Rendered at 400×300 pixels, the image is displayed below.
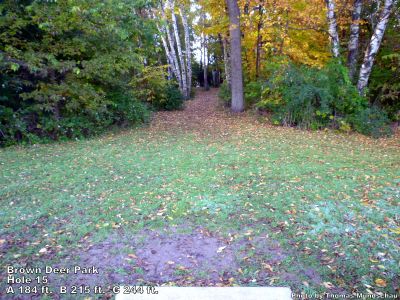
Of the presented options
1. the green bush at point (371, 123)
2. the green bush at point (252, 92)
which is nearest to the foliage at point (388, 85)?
the green bush at point (371, 123)

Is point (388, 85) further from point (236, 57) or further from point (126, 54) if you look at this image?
point (126, 54)

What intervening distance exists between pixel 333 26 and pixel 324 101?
3028 mm

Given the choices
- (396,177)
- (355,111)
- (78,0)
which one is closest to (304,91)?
(355,111)

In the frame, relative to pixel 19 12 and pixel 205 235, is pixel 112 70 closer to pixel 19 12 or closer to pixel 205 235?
pixel 19 12

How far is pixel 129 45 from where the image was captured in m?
10.1

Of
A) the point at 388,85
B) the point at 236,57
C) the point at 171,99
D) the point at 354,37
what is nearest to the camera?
the point at 354,37

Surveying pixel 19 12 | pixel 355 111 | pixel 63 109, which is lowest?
pixel 355 111

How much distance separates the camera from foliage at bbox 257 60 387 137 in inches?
404

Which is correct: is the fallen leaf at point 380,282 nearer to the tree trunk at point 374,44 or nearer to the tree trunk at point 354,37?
the tree trunk at point 374,44

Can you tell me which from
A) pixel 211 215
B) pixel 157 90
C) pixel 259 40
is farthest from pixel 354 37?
pixel 211 215

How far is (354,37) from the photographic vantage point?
1131 centimetres

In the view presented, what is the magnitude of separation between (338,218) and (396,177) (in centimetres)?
242

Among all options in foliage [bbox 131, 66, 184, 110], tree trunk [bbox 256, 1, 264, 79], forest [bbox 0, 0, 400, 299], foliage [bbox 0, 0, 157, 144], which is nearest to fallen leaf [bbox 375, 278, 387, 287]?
forest [bbox 0, 0, 400, 299]

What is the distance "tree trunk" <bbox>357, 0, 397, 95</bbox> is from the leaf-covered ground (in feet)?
12.3
